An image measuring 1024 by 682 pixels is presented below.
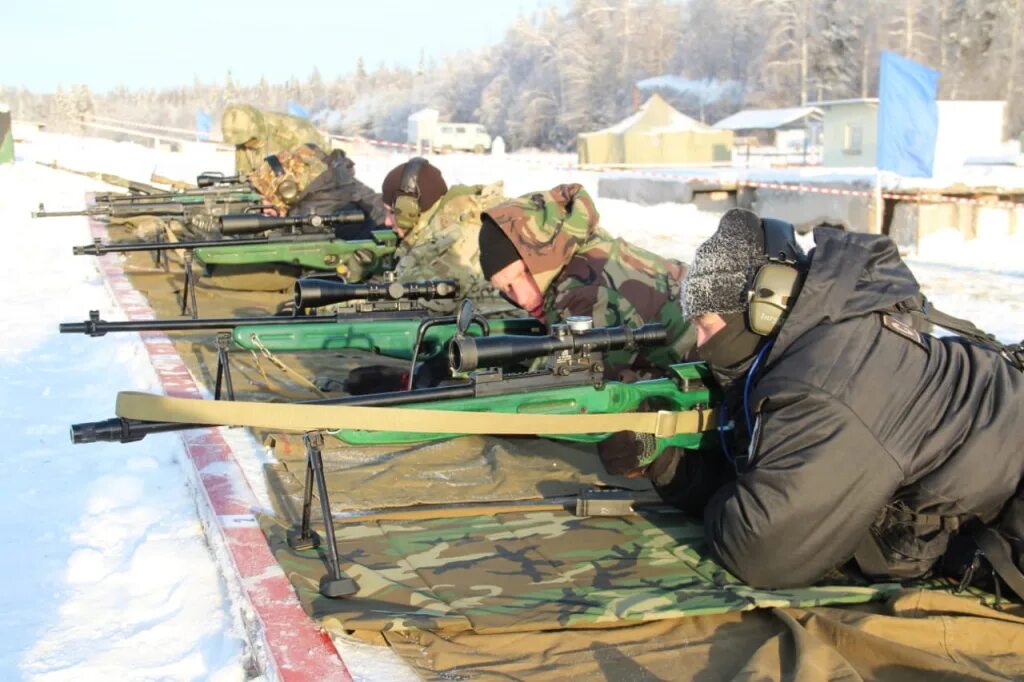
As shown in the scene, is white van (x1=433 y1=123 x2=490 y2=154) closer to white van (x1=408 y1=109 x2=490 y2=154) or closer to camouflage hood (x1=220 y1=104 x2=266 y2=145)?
white van (x1=408 y1=109 x2=490 y2=154)

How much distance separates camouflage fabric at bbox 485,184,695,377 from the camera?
4.88 metres

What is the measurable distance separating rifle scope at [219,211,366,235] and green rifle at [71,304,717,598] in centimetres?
442

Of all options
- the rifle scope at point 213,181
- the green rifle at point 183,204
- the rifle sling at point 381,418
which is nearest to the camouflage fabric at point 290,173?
the green rifle at point 183,204

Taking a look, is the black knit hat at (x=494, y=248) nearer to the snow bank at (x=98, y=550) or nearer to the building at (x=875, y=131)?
the snow bank at (x=98, y=550)

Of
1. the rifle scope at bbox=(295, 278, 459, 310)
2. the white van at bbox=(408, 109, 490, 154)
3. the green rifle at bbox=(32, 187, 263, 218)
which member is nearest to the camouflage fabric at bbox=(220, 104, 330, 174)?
the green rifle at bbox=(32, 187, 263, 218)

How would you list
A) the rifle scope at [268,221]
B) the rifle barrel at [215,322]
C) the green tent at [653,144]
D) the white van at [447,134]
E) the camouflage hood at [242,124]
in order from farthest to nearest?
the white van at [447,134], the green tent at [653,144], the camouflage hood at [242,124], the rifle scope at [268,221], the rifle barrel at [215,322]

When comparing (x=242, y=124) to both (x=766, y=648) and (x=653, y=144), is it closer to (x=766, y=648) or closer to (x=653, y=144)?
(x=766, y=648)

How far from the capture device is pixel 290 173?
33.0 feet

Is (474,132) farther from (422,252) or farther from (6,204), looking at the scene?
(422,252)

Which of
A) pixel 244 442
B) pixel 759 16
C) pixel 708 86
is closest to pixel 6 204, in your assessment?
pixel 244 442

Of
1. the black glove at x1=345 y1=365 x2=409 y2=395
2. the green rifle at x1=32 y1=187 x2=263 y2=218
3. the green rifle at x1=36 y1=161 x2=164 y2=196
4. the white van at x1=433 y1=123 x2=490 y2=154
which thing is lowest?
the black glove at x1=345 y1=365 x2=409 y2=395

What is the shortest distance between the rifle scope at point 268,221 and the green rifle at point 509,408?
4.42m

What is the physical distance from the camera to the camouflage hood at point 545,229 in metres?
4.90

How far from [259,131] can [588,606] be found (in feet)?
35.8
